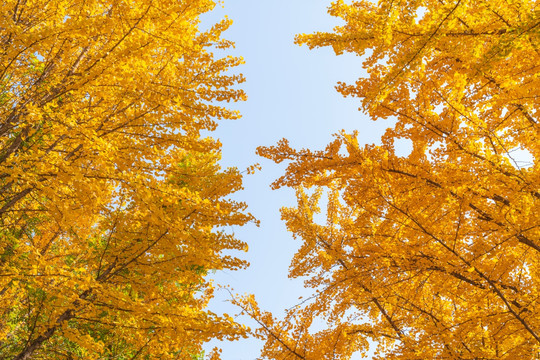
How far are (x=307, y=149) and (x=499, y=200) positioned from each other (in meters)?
→ 2.11

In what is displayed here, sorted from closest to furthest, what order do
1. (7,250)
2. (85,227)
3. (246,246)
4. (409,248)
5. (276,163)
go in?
(409,248) < (276,163) < (246,246) < (7,250) < (85,227)

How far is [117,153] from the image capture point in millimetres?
3504

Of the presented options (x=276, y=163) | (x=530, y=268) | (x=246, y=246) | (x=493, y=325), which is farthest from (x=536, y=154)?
(x=246, y=246)

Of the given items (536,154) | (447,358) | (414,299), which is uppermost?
(536,154)

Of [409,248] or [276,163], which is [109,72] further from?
[409,248]

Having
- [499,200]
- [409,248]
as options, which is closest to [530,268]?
[499,200]

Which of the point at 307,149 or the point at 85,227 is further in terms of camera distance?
the point at 85,227

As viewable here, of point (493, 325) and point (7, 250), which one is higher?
point (493, 325)

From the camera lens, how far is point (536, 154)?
439 centimetres

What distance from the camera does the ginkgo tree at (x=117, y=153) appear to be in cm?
312

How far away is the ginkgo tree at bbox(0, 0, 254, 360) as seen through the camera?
312 cm

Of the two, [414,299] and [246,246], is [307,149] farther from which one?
[414,299]

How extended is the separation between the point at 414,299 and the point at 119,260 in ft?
13.7

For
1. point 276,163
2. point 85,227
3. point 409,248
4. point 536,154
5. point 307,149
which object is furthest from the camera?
point 85,227
